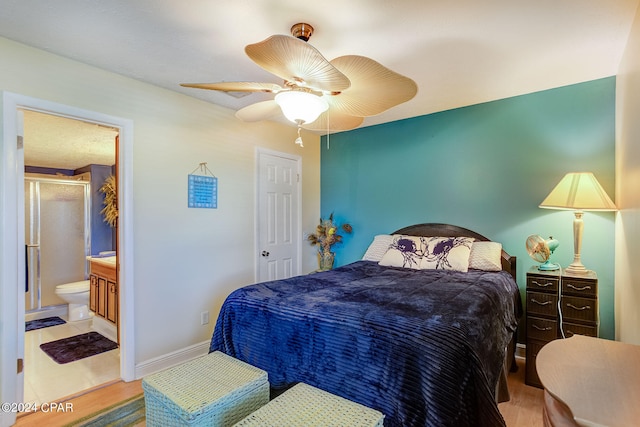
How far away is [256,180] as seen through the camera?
141 inches

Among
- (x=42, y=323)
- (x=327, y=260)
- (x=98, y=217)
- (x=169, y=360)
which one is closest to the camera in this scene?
(x=169, y=360)

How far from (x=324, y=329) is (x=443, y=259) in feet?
5.69

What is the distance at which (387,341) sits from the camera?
1430 millimetres

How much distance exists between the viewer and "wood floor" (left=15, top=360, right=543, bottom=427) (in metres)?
2.00

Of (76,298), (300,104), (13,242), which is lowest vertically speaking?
(76,298)

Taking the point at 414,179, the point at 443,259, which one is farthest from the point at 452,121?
the point at 443,259

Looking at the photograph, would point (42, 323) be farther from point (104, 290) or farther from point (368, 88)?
point (368, 88)

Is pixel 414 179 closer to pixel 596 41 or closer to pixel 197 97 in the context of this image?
pixel 596 41

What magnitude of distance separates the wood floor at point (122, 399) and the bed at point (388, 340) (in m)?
0.36

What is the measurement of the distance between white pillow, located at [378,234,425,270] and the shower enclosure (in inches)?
177

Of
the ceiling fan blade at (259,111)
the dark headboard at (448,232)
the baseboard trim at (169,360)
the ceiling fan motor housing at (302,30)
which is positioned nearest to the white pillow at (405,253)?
the dark headboard at (448,232)

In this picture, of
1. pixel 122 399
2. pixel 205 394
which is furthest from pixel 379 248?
pixel 122 399

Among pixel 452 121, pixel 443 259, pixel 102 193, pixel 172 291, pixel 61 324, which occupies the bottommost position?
pixel 61 324

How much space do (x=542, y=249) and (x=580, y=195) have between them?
0.50 m
